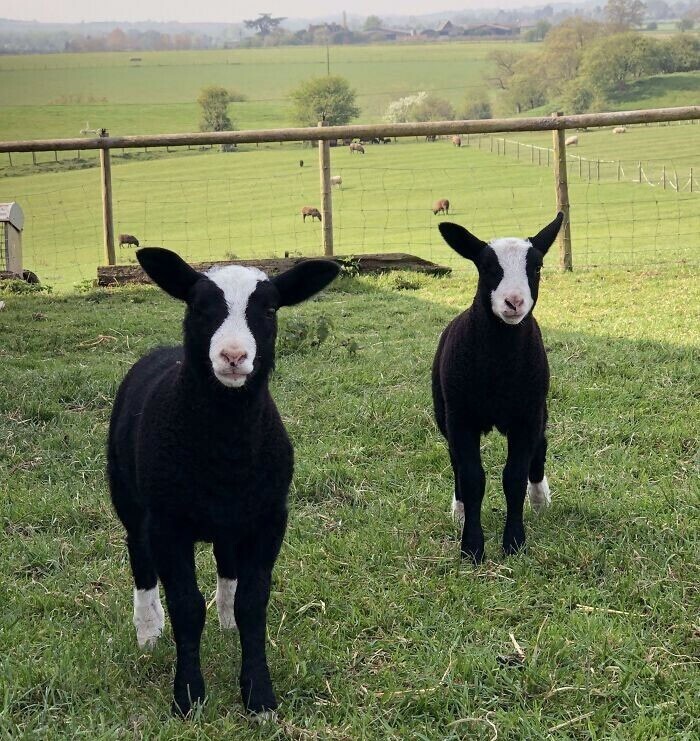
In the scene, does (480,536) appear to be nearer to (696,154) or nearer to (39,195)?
(39,195)

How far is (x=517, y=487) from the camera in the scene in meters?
4.64

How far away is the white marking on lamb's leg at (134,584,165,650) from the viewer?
152 inches

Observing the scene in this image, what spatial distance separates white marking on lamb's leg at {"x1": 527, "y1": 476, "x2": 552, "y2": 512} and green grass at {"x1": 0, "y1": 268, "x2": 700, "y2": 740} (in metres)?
0.10

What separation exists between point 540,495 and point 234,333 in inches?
101

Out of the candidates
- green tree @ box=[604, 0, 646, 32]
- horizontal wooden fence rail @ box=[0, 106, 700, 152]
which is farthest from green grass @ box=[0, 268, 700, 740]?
green tree @ box=[604, 0, 646, 32]

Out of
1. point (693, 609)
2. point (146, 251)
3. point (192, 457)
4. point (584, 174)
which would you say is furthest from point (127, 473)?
point (584, 174)

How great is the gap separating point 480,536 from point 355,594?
74 cm

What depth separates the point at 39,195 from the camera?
100ft

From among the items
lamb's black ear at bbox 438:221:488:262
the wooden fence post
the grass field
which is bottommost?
lamb's black ear at bbox 438:221:488:262

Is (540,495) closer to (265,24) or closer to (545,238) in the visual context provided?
(545,238)

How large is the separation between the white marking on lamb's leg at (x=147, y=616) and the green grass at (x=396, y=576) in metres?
0.12

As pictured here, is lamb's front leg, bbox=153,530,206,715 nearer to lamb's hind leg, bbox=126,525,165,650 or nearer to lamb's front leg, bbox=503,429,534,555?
lamb's hind leg, bbox=126,525,165,650

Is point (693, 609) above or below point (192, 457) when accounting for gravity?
below

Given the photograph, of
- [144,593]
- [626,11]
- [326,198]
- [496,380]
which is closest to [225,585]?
[144,593]
